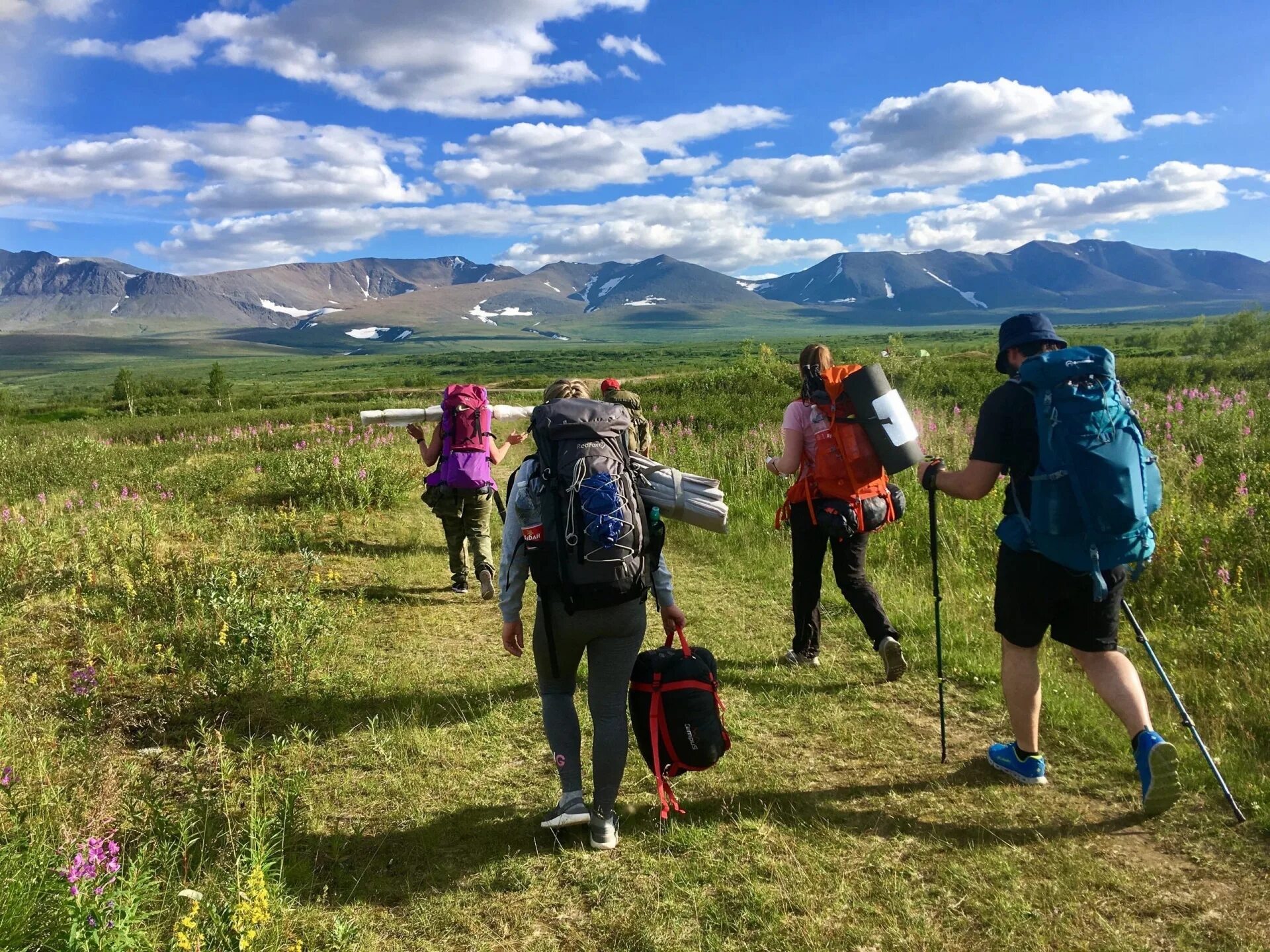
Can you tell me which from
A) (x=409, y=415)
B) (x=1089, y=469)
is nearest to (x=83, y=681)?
(x=409, y=415)

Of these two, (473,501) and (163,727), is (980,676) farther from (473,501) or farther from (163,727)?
(163,727)

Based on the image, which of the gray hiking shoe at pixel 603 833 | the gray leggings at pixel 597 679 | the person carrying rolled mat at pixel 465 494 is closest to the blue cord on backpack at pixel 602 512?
the gray leggings at pixel 597 679

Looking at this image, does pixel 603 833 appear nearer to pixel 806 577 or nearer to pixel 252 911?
pixel 252 911

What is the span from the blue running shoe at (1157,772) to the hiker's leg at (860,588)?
1925 mm

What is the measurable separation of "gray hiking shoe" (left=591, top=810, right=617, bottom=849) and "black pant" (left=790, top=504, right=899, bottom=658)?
8.18 feet

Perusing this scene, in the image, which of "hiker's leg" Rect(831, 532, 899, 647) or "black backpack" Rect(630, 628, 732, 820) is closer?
"black backpack" Rect(630, 628, 732, 820)

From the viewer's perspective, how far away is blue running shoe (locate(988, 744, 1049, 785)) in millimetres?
3955

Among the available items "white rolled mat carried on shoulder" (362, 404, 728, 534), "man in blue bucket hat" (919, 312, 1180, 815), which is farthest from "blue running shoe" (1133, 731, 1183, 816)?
"white rolled mat carried on shoulder" (362, 404, 728, 534)

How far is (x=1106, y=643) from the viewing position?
354 cm

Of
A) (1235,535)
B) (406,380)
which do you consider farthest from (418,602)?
(406,380)

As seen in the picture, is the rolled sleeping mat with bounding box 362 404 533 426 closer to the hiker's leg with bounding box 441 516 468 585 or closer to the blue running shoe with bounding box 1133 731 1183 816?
the hiker's leg with bounding box 441 516 468 585

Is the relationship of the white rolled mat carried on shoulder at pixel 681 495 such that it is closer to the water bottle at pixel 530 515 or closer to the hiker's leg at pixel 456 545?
the water bottle at pixel 530 515

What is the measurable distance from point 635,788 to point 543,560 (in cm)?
174

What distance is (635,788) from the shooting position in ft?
13.8
